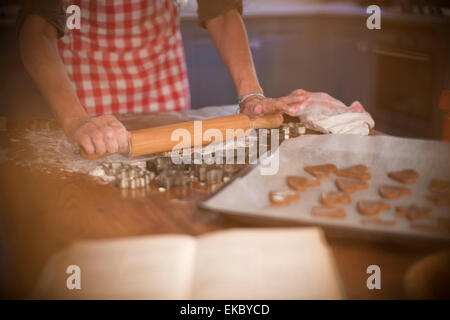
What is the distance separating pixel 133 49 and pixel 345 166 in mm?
999

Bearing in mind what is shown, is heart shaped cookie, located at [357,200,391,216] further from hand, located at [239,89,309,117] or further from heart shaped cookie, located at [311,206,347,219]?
hand, located at [239,89,309,117]

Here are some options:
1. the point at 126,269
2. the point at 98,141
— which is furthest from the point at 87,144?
the point at 126,269

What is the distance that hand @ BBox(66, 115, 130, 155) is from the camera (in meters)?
0.93

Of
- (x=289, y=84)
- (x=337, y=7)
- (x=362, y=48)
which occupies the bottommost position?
(x=289, y=84)

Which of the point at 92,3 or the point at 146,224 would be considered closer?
the point at 146,224

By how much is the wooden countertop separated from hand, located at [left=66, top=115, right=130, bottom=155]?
2.5 inches

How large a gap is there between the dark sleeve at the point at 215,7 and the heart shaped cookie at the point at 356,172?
2.77ft

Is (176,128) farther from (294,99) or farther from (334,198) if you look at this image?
(334,198)

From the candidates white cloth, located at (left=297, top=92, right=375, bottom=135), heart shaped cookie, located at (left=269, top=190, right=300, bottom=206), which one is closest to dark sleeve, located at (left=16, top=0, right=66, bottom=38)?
white cloth, located at (left=297, top=92, right=375, bottom=135)

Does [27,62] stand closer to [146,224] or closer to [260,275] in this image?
[146,224]

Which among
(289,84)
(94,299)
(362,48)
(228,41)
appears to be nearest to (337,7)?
(362,48)

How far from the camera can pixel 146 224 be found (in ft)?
2.37

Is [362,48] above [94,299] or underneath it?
above

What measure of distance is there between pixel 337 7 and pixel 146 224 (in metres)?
3.12
